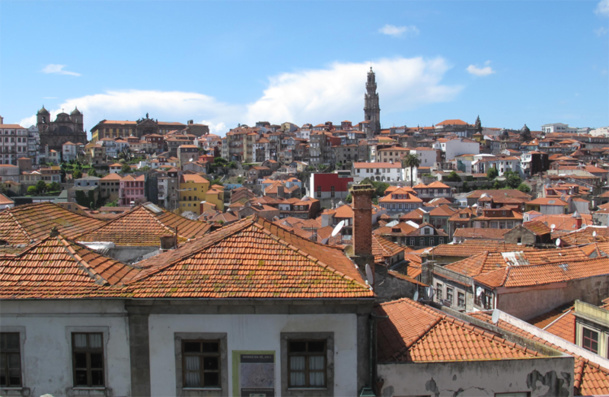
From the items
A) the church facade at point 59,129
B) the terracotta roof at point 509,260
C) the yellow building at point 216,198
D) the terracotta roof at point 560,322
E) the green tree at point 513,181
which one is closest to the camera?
the terracotta roof at point 560,322

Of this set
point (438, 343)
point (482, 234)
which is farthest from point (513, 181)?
point (438, 343)

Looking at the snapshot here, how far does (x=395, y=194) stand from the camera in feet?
242

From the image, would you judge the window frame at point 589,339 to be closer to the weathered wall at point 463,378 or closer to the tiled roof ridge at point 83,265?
the weathered wall at point 463,378

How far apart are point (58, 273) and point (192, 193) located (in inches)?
3056

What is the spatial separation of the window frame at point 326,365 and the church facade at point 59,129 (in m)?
137

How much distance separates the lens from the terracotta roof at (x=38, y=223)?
443 inches

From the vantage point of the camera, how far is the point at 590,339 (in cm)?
1125

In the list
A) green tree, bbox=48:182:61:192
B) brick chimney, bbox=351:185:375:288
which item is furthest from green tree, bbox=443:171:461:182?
brick chimney, bbox=351:185:375:288

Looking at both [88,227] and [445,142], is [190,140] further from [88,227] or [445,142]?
[88,227]

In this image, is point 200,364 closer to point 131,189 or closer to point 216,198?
point 216,198

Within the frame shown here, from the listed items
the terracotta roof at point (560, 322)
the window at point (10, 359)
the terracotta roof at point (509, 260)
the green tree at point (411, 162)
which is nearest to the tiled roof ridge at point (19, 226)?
the window at point (10, 359)

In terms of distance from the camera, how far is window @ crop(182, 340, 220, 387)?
7.25 m

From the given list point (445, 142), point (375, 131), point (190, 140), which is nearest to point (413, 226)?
point (445, 142)

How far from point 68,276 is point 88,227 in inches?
264
